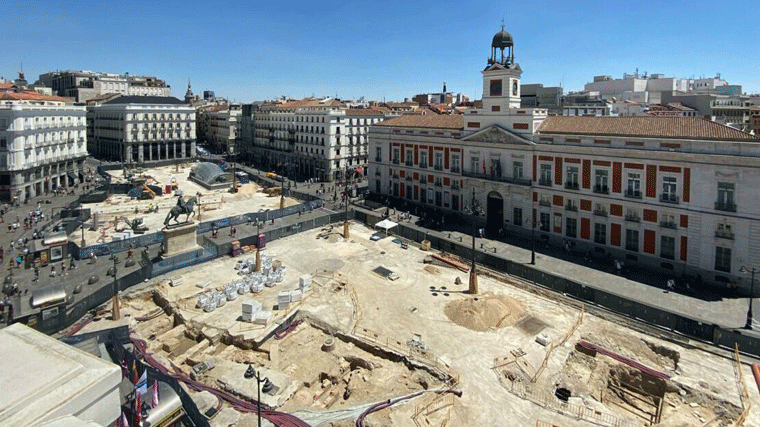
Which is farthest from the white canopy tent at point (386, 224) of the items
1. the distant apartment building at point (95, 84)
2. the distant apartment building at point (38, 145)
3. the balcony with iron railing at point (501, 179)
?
the distant apartment building at point (95, 84)

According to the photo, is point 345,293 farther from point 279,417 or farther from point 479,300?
point 279,417

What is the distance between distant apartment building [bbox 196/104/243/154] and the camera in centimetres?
12106

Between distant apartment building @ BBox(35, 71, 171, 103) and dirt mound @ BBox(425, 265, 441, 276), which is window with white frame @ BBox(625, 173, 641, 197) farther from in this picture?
distant apartment building @ BBox(35, 71, 171, 103)

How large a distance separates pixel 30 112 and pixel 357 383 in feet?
225

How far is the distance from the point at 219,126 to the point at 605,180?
110 meters

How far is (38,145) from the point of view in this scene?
224ft

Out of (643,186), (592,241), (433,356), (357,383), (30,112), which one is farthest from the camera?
(30,112)

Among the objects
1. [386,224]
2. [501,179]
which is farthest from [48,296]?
[501,179]

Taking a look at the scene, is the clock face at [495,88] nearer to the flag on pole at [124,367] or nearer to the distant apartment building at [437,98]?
the flag on pole at [124,367]

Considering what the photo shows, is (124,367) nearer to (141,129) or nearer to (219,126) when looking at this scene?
(141,129)

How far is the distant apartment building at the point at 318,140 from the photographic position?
267ft

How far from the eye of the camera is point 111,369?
707cm

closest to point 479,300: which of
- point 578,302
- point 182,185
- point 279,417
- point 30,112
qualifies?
point 578,302

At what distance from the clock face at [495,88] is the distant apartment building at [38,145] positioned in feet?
204
